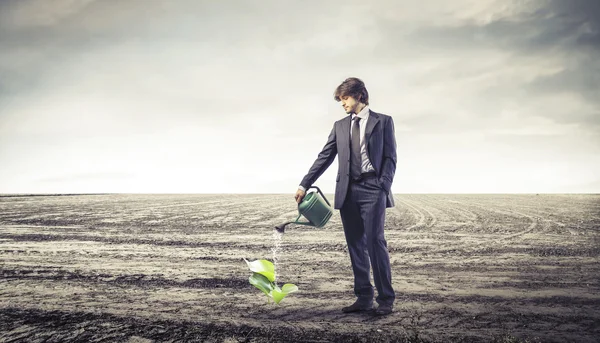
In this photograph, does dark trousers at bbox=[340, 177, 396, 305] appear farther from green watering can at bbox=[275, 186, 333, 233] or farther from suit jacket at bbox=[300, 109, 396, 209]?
green watering can at bbox=[275, 186, 333, 233]

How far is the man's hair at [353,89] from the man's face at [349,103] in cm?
2

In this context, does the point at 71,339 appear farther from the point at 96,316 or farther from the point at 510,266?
the point at 510,266

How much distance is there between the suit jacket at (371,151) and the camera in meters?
3.74

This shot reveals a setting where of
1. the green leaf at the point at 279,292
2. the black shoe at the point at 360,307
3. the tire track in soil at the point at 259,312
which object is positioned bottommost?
the tire track in soil at the point at 259,312

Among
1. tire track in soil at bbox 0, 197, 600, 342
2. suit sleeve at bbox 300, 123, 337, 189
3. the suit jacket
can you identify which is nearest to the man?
the suit jacket

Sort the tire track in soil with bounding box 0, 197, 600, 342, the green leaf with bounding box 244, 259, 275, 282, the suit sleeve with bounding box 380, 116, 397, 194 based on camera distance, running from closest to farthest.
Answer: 1. the tire track in soil with bounding box 0, 197, 600, 342
2. the suit sleeve with bounding box 380, 116, 397, 194
3. the green leaf with bounding box 244, 259, 275, 282

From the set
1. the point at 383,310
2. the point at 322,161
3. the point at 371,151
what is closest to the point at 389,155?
the point at 371,151

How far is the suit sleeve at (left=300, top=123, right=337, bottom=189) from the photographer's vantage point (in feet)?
13.4

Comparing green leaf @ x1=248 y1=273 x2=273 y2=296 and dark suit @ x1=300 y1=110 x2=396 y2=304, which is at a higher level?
dark suit @ x1=300 y1=110 x2=396 y2=304

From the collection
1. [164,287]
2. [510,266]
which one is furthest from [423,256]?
[164,287]

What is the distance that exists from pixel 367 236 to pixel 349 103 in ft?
3.85

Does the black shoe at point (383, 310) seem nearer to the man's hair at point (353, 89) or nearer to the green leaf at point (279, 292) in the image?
the green leaf at point (279, 292)

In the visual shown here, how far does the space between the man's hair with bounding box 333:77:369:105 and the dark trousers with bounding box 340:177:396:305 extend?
733mm

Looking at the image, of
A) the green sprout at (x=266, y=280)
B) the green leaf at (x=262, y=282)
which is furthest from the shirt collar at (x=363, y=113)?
the green leaf at (x=262, y=282)
